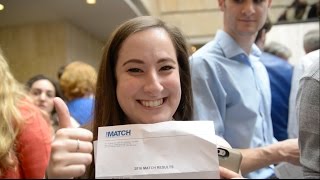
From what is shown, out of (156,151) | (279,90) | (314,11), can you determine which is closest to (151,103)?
(156,151)

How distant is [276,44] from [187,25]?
0.85 metres

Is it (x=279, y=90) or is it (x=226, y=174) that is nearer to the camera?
(x=226, y=174)

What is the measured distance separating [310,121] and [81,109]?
1.55ft

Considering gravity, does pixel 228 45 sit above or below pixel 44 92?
above

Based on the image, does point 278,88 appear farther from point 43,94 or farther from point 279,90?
point 43,94

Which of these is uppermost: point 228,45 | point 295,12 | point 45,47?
point 295,12

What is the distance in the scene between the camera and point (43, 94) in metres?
0.98

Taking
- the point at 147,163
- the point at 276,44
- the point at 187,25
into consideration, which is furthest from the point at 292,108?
the point at 147,163

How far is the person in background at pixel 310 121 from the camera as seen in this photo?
813 millimetres

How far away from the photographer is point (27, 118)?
823 mm

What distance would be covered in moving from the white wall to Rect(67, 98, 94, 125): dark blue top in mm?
689

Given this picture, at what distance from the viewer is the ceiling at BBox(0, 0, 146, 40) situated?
72cm

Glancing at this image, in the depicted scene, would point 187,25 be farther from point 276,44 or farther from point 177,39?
point 276,44

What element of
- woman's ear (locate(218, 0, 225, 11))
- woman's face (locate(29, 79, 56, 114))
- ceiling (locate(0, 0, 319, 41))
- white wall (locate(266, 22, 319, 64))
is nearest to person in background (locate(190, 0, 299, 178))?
woman's ear (locate(218, 0, 225, 11))
